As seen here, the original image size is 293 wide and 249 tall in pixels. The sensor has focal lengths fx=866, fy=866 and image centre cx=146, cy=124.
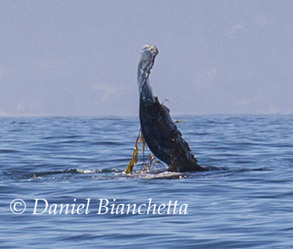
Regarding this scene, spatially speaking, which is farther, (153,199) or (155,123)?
(155,123)

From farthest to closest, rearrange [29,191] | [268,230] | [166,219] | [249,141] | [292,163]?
[249,141] < [292,163] < [29,191] < [166,219] < [268,230]

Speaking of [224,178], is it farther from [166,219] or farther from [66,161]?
[66,161]

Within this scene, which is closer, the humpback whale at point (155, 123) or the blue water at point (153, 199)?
the blue water at point (153, 199)

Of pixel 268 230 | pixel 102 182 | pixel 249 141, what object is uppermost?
pixel 268 230

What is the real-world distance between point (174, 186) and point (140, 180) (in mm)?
1543

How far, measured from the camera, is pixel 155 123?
21391 mm

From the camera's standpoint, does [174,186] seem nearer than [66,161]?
Yes

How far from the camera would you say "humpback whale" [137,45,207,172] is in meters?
20.6

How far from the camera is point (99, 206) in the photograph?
1778 cm

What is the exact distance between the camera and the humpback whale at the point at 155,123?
20.6 metres

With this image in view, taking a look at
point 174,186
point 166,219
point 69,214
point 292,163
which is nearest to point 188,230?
point 166,219

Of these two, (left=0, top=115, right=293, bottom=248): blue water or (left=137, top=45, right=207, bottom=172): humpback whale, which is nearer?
(left=0, top=115, right=293, bottom=248): blue water

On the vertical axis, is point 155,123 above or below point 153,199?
above

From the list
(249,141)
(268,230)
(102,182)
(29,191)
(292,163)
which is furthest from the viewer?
(249,141)
